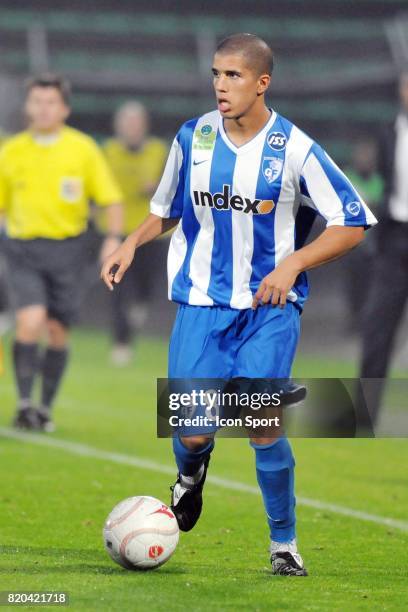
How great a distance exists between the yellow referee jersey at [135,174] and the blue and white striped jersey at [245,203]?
1013 cm

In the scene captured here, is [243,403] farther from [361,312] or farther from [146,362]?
[361,312]

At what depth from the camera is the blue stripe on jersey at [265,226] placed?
5.64m

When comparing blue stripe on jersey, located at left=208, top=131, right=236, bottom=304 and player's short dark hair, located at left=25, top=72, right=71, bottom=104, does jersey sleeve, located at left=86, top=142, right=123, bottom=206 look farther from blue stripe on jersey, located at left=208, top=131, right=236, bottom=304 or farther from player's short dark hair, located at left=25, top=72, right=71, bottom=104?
blue stripe on jersey, located at left=208, top=131, right=236, bottom=304

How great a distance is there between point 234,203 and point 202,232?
196 millimetres

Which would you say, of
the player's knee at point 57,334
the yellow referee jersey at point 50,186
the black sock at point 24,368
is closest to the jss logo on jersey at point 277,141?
the yellow referee jersey at point 50,186

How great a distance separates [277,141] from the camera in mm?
5660

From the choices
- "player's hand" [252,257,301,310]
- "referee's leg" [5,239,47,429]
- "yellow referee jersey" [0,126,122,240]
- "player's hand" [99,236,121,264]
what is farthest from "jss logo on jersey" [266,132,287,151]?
"yellow referee jersey" [0,126,122,240]

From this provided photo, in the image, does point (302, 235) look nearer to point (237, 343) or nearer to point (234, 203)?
point (234, 203)

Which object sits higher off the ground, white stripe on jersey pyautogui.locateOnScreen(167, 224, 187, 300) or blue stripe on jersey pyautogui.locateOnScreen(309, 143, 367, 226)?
blue stripe on jersey pyautogui.locateOnScreen(309, 143, 367, 226)

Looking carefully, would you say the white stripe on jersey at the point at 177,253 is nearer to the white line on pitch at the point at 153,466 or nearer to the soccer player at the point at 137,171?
the white line on pitch at the point at 153,466

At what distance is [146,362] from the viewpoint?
1470 centimetres

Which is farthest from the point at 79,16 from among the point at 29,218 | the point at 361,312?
the point at 29,218

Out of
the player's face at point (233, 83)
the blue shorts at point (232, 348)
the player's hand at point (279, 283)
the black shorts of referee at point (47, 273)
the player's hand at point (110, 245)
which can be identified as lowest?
the black shorts of referee at point (47, 273)

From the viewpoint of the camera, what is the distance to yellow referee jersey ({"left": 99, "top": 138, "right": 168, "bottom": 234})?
16000mm
